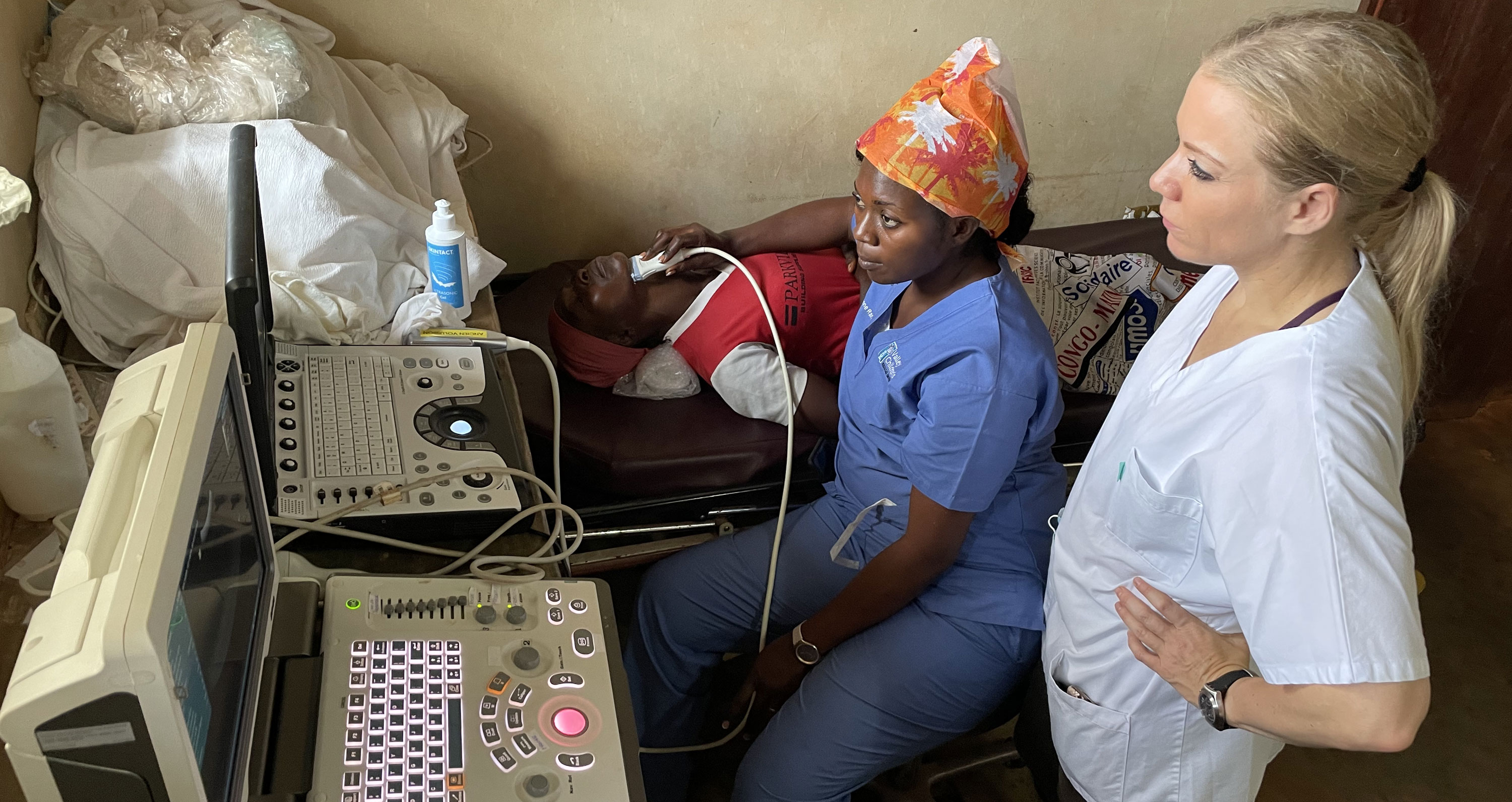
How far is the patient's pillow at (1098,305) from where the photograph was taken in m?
2.18

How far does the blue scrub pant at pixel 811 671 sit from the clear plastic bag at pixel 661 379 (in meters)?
0.40

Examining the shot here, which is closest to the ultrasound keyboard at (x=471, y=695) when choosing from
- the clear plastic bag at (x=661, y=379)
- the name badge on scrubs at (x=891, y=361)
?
the name badge on scrubs at (x=891, y=361)

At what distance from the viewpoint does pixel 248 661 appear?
2.62 feet

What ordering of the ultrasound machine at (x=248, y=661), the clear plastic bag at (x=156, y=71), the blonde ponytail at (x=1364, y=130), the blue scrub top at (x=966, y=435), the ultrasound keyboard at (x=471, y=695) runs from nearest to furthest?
the ultrasound machine at (x=248, y=661) < the ultrasound keyboard at (x=471, y=695) < the blonde ponytail at (x=1364, y=130) < the blue scrub top at (x=966, y=435) < the clear plastic bag at (x=156, y=71)

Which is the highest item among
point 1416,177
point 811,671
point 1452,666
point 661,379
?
point 1416,177

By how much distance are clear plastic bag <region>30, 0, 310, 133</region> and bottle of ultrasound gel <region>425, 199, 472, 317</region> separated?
1.14 ft

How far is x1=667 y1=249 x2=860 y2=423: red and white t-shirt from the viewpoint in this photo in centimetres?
195

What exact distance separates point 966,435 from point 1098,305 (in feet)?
3.09

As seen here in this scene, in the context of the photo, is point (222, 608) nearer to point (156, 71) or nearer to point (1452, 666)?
point (156, 71)

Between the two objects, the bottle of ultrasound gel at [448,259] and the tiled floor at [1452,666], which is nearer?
the bottle of ultrasound gel at [448,259]

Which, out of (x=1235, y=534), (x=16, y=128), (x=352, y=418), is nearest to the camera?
(x=1235, y=534)

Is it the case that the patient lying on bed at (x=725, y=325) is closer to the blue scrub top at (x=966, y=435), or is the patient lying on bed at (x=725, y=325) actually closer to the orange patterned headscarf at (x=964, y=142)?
the blue scrub top at (x=966, y=435)

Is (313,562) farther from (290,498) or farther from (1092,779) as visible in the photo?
(1092,779)

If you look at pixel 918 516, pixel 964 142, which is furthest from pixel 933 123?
pixel 918 516
